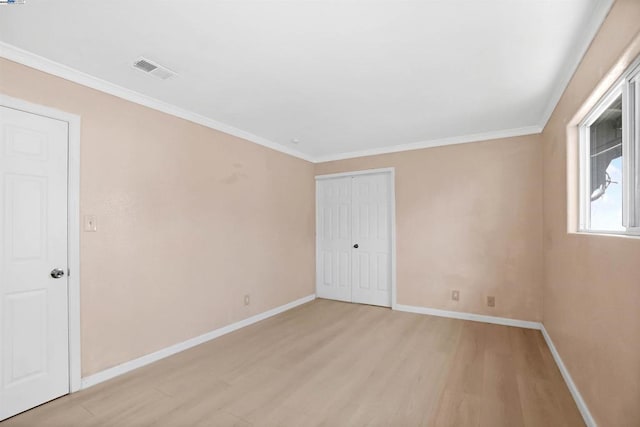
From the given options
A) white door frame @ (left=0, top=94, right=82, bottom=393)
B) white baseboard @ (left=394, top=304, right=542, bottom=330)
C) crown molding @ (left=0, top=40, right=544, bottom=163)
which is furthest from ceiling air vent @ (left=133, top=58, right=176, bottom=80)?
white baseboard @ (left=394, top=304, right=542, bottom=330)

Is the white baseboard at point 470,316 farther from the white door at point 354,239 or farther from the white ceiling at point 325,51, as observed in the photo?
the white ceiling at point 325,51

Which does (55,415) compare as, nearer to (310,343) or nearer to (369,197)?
(310,343)

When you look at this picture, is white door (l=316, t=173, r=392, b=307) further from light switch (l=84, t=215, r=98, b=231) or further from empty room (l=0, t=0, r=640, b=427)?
light switch (l=84, t=215, r=98, b=231)

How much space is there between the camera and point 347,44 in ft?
6.46

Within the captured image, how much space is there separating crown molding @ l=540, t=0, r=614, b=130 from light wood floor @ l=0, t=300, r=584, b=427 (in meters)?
2.52

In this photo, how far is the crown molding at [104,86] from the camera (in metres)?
2.02

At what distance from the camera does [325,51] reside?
6.72 feet

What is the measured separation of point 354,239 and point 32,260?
3964 mm

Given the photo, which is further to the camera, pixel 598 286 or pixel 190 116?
pixel 190 116

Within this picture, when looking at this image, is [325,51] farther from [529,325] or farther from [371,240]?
[529,325]

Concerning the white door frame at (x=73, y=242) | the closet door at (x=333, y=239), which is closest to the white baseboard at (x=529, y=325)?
the closet door at (x=333, y=239)

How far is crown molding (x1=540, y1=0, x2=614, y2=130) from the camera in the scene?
Result: 1.61 m

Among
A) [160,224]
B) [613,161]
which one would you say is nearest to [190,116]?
[160,224]

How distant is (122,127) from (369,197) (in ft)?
11.5
